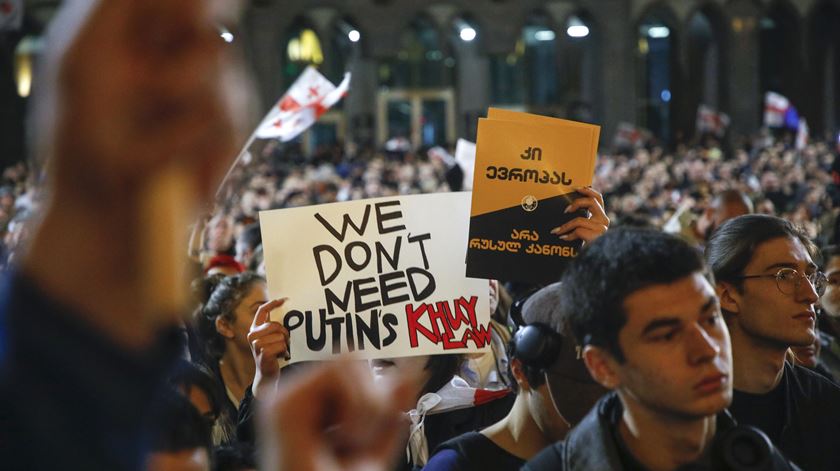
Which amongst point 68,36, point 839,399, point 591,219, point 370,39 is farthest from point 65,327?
point 370,39

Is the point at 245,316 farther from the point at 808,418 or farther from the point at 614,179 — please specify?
the point at 614,179

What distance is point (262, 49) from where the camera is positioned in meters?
32.8

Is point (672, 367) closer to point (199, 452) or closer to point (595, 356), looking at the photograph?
point (595, 356)

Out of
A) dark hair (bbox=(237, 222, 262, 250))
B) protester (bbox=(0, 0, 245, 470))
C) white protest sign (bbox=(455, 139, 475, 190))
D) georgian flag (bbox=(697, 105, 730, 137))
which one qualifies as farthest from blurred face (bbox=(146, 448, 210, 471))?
georgian flag (bbox=(697, 105, 730, 137))

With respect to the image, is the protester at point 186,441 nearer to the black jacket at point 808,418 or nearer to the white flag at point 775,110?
the black jacket at point 808,418

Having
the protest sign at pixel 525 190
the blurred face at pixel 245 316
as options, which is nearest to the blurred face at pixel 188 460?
the protest sign at pixel 525 190

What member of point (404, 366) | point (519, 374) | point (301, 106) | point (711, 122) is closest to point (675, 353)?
point (519, 374)

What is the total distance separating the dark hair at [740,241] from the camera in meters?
3.20

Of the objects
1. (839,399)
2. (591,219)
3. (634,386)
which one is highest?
(591,219)

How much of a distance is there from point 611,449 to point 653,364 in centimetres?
17

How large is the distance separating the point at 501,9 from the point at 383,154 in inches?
281

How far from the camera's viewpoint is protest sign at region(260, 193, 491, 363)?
12.6ft

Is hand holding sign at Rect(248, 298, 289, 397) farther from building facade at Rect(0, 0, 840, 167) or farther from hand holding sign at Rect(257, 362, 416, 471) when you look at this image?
building facade at Rect(0, 0, 840, 167)

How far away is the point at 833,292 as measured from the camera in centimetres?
507
